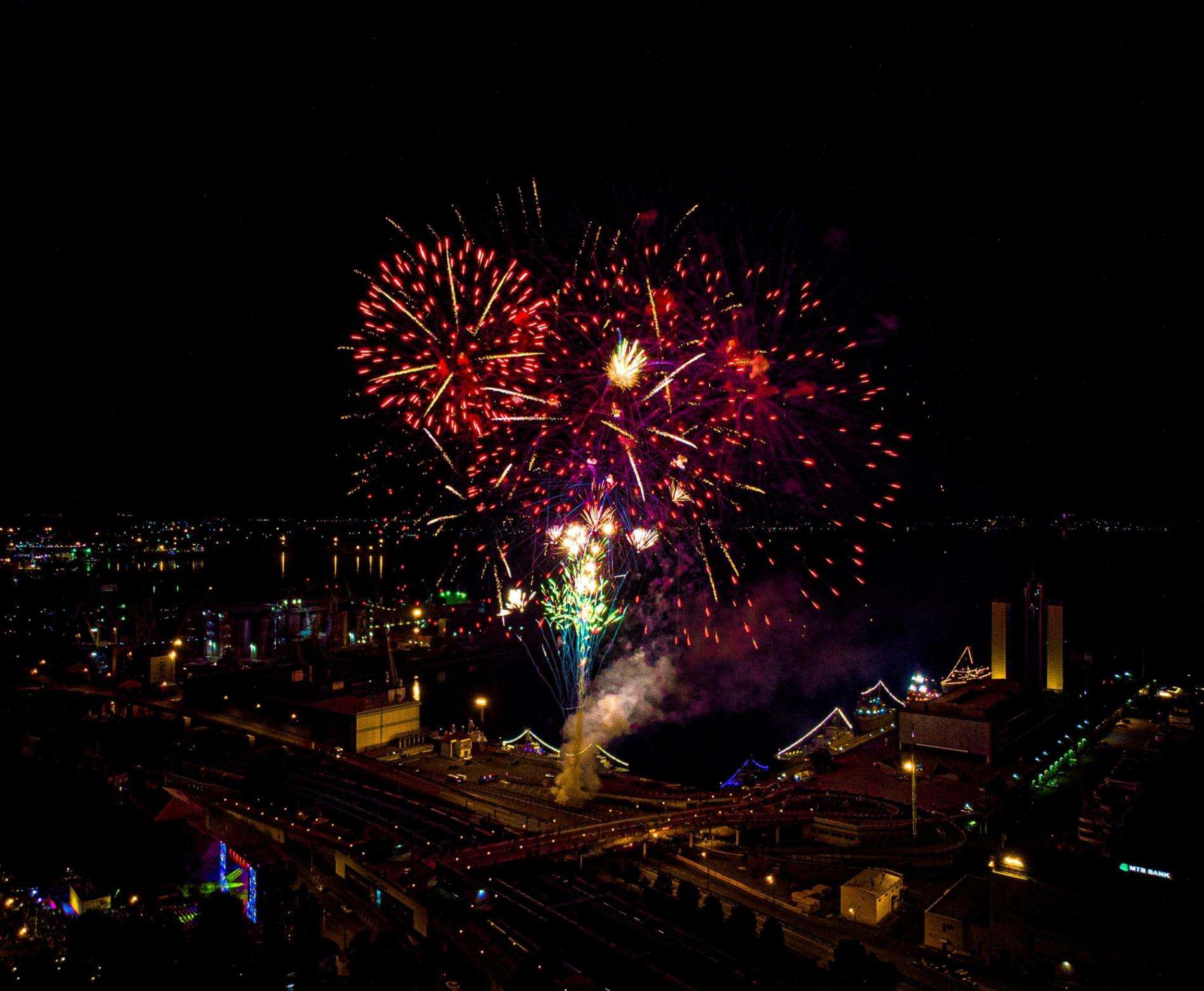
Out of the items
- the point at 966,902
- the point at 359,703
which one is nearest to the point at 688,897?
the point at 966,902

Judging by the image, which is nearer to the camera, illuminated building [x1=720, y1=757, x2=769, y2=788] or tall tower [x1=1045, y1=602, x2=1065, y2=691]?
illuminated building [x1=720, y1=757, x2=769, y2=788]

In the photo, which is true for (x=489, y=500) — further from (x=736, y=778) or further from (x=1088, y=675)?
(x=1088, y=675)

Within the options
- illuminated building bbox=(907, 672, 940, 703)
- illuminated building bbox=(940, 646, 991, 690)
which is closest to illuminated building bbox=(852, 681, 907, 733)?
illuminated building bbox=(907, 672, 940, 703)

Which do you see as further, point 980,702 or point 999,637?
point 999,637

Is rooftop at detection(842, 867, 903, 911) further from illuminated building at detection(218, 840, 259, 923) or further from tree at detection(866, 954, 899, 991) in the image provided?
illuminated building at detection(218, 840, 259, 923)

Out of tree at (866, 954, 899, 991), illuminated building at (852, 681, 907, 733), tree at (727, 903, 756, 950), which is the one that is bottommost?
illuminated building at (852, 681, 907, 733)

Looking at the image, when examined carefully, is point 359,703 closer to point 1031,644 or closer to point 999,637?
point 999,637

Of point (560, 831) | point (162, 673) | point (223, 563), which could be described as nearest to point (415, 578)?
point (223, 563)
